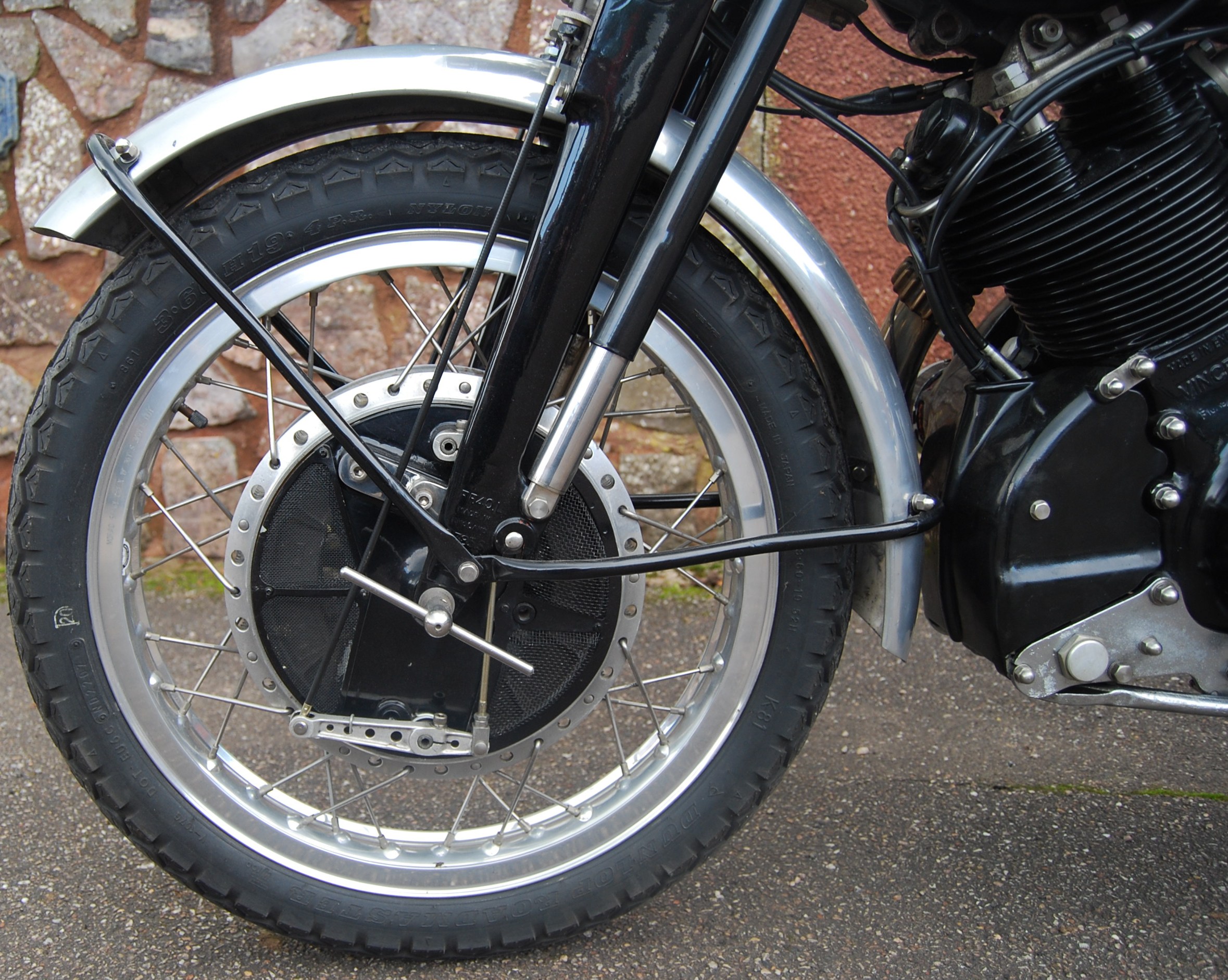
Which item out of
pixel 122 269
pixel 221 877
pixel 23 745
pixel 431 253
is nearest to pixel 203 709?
pixel 23 745

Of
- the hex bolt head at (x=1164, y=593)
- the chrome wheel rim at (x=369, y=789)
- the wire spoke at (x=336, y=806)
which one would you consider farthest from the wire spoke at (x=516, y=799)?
the hex bolt head at (x=1164, y=593)

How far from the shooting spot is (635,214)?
3.42 feet

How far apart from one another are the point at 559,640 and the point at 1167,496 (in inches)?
26.9

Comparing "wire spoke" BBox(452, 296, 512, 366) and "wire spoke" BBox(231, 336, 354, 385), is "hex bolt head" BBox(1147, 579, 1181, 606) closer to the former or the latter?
"wire spoke" BBox(452, 296, 512, 366)

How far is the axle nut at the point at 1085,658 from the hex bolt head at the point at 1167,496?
16 centimetres

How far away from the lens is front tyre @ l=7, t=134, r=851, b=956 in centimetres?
102

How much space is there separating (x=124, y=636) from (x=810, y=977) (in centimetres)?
88

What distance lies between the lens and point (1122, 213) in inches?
39.0

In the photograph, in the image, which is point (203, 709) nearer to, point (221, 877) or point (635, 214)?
point (221, 877)

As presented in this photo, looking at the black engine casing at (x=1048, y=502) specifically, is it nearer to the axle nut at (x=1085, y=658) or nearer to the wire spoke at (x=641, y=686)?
the axle nut at (x=1085, y=658)

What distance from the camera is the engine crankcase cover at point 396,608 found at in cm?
107

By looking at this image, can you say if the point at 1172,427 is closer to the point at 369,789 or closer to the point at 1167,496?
A: the point at 1167,496

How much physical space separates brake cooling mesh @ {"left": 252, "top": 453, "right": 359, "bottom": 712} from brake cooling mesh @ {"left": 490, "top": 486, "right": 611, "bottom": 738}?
19 cm

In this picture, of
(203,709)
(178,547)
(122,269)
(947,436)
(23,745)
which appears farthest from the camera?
(178,547)
